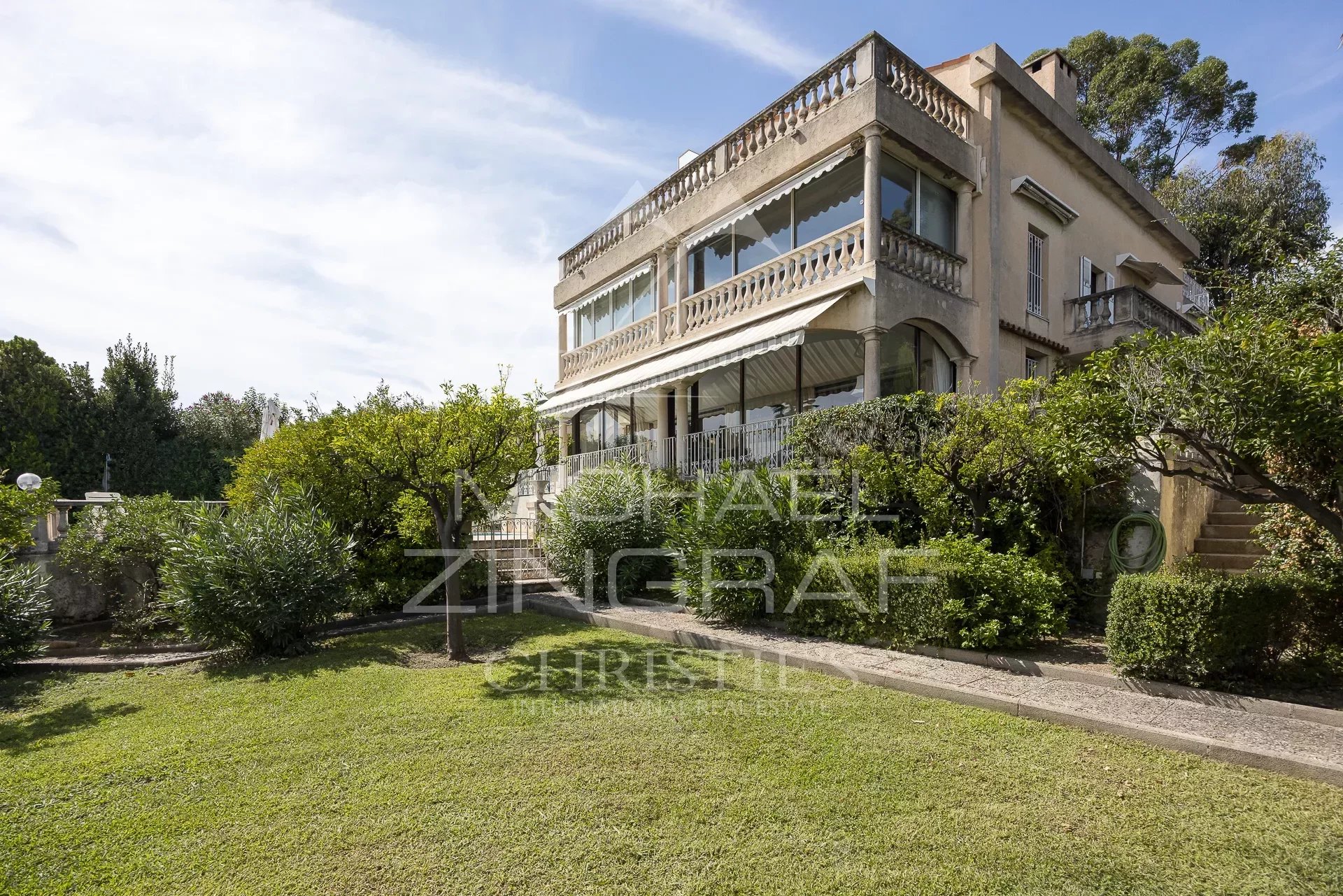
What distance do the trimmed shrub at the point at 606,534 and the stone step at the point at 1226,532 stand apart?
8733 millimetres

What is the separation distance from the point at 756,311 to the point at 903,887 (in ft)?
43.1

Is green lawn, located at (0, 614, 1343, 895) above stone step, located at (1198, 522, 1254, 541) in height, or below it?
below

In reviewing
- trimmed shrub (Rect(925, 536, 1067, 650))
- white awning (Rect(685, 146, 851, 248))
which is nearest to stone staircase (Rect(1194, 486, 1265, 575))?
trimmed shrub (Rect(925, 536, 1067, 650))

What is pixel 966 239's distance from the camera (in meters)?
14.8

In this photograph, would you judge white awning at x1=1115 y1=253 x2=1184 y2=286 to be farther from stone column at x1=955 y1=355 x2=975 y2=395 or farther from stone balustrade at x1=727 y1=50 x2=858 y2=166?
stone balustrade at x1=727 y1=50 x2=858 y2=166

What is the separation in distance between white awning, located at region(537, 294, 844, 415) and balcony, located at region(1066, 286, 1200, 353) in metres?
8.67

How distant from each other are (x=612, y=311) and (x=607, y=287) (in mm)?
824

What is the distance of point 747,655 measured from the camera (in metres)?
8.53

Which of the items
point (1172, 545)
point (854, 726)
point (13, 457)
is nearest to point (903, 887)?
point (854, 726)

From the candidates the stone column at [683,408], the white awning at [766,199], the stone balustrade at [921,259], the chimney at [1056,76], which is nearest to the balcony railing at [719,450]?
the stone column at [683,408]

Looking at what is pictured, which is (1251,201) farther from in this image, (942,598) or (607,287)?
(942,598)

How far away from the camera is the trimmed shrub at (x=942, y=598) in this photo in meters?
7.79

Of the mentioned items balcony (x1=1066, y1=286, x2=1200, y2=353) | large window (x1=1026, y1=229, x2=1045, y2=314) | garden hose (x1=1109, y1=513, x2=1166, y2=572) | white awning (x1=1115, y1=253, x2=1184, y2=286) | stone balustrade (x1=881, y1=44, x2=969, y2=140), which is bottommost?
garden hose (x1=1109, y1=513, x2=1166, y2=572)

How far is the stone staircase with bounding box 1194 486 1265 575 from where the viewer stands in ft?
30.2
